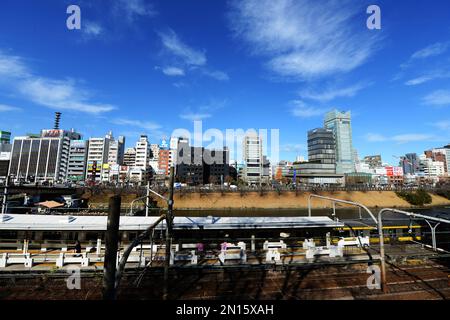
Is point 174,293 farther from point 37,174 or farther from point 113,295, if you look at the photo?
point 37,174

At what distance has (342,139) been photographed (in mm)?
165125

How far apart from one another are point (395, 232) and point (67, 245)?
28.0 metres

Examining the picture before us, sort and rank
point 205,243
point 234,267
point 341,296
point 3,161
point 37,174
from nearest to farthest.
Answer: point 341,296, point 234,267, point 205,243, point 3,161, point 37,174

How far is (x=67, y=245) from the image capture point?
1636cm

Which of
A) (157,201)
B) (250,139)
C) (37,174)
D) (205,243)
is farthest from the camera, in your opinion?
(250,139)

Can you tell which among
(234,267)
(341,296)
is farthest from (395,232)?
(234,267)

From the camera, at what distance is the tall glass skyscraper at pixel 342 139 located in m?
152

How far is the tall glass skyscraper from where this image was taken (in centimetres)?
15238

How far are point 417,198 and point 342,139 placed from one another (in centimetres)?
9759

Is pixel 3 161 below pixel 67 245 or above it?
above

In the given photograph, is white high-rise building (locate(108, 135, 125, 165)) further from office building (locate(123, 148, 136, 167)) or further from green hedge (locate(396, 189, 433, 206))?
green hedge (locate(396, 189, 433, 206))

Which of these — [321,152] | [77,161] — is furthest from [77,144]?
[321,152]

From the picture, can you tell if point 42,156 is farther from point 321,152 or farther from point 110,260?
point 110,260

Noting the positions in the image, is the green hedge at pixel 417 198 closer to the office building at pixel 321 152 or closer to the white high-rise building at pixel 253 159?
the office building at pixel 321 152
